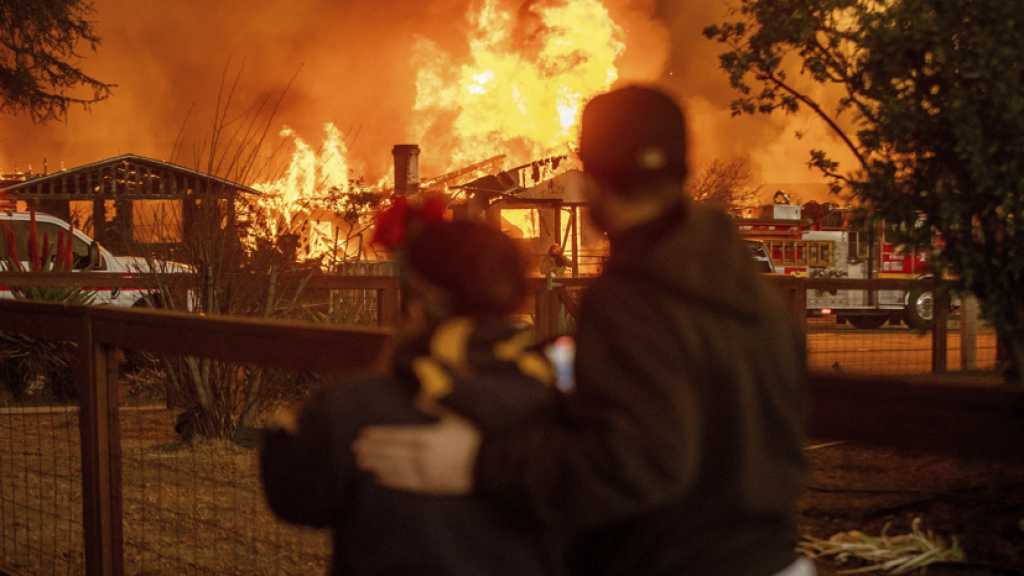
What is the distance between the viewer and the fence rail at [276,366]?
2.05 m

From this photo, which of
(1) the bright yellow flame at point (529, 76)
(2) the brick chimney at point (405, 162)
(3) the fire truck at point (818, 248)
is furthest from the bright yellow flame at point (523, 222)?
(1) the bright yellow flame at point (529, 76)

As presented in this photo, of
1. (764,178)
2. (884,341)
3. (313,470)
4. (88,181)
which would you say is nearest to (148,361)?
(313,470)

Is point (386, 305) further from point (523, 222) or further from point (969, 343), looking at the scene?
point (523, 222)

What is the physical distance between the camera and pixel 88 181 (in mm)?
26297

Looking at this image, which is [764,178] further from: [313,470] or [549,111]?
[313,470]

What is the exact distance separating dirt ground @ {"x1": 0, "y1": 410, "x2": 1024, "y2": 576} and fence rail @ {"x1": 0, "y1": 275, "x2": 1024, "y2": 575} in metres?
0.50

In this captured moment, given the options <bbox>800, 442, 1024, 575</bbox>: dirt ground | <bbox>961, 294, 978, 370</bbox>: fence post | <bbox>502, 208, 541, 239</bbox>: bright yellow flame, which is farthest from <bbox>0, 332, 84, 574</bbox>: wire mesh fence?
<bbox>502, 208, 541, 239</bbox>: bright yellow flame

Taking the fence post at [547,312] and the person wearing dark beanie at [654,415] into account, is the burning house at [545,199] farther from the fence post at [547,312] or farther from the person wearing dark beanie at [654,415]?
the person wearing dark beanie at [654,415]

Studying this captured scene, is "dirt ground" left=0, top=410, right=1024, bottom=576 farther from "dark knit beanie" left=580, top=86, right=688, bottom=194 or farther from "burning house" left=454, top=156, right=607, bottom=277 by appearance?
"burning house" left=454, top=156, right=607, bottom=277

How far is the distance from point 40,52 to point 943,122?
2342 centimetres

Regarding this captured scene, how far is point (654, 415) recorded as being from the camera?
5.16 ft

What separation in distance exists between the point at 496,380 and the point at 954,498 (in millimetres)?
4133

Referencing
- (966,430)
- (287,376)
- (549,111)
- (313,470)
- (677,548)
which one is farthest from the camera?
(549,111)

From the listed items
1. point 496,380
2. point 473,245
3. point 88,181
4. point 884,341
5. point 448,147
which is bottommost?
point 884,341
